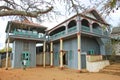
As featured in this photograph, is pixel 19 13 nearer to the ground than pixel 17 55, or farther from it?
farther from it

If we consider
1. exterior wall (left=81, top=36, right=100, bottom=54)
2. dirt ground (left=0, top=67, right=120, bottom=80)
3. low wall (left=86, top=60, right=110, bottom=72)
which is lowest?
dirt ground (left=0, top=67, right=120, bottom=80)

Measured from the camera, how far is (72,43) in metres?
22.0

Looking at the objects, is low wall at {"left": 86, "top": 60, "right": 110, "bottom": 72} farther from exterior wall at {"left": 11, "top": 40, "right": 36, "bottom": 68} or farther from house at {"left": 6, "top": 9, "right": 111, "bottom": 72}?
exterior wall at {"left": 11, "top": 40, "right": 36, "bottom": 68}

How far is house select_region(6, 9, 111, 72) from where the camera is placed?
62.6 feet

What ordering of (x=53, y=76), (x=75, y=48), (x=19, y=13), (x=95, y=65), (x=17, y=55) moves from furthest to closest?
(x=17, y=55), (x=75, y=48), (x=95, y=65), (x=53, y=76), (x=19, y=13)

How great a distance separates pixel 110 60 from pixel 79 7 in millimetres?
16415

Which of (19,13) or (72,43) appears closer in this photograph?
(19,13)

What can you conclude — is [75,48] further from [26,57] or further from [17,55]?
[17,55]

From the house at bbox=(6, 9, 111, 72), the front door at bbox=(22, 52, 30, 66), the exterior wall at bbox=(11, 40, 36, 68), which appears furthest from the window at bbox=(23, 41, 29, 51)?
the front door at bbox=(22, 52, 30, 66)

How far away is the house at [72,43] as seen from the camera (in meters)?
A: 19.1

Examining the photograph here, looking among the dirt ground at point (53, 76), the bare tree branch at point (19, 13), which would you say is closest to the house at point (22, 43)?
the dirt ground at point (53, 76)

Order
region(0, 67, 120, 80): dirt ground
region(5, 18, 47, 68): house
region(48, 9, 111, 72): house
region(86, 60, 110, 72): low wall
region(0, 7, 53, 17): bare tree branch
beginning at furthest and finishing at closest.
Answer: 1. region(5, 18, 47, 68): house
2. region(48, 9, 111, 72): house
3. region(86, 60, 110, 72): low wall
4. region(0, 67, 120, 80): dirt ground
5. region(0, 7, 53, 17): bare tree branch

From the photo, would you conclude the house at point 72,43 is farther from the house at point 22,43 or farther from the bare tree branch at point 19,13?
the bare tree branch at point 19,13

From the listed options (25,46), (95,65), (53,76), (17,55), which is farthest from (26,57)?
(53,76)
